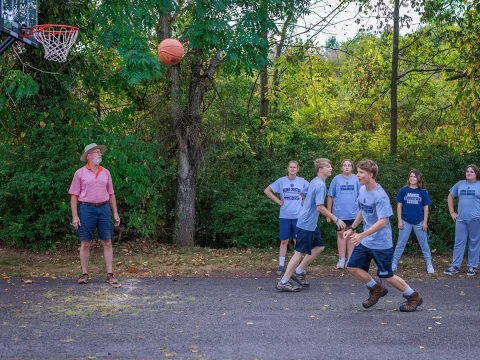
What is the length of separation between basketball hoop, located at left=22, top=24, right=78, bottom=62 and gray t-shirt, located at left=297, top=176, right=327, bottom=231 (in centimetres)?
424

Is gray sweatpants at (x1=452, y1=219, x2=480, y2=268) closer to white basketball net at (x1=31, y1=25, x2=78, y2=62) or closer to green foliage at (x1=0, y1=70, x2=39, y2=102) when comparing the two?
white basketball net at (x1=31, y1=25, x2=78, y2=62)

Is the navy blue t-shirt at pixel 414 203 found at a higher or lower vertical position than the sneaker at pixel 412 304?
higher

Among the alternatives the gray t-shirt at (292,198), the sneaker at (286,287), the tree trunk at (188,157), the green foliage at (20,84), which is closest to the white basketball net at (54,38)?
the green foliage at (20,84)

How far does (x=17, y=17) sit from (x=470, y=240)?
785 centimetres

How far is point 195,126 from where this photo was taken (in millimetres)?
13148

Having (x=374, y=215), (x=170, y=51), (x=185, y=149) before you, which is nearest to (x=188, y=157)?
(x=185, y=149)

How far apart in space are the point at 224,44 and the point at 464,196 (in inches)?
191

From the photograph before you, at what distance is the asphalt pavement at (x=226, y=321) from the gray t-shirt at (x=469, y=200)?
140 cm

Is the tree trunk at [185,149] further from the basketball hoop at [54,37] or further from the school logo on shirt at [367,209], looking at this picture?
the school logo on shirt at [367,209]

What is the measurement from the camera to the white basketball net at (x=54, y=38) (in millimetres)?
8998

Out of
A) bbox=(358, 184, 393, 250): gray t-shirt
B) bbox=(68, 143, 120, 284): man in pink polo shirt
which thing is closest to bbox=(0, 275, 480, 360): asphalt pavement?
bbox=(68, 143, 120, 284): man in pink polo shirt

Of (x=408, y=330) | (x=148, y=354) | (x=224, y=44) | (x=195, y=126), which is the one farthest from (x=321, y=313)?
(x=195, y=126)

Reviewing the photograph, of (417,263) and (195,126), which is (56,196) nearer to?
(195,126)

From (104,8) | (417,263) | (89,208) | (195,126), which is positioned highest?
(104,8)
